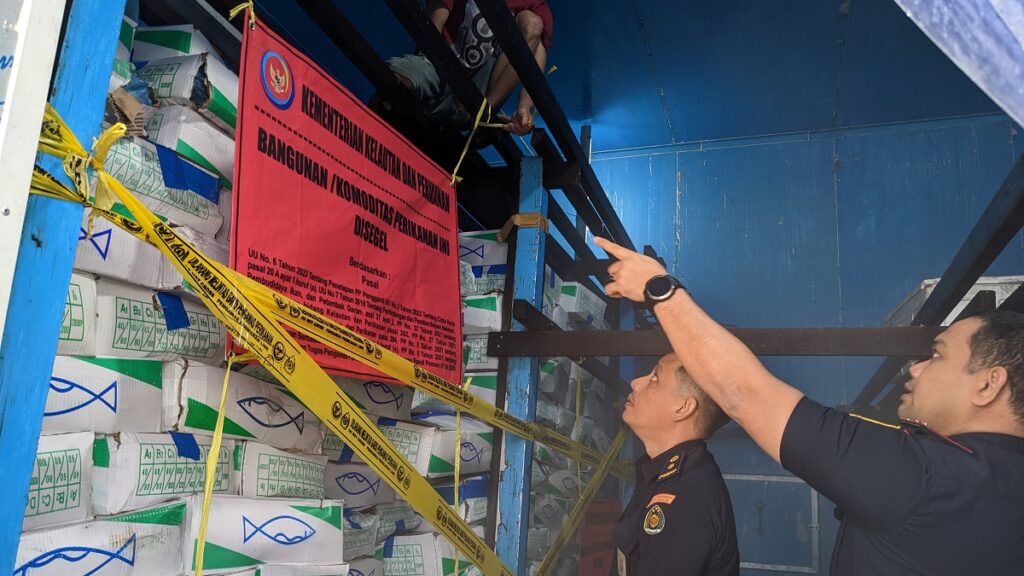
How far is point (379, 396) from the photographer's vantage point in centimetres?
255

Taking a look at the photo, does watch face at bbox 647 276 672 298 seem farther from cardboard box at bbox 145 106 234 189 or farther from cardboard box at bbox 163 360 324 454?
cardboard box at bbox 145 106 234 189

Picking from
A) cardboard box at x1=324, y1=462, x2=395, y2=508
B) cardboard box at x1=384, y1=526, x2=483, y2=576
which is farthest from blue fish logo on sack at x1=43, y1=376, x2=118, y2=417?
cardboard box at x1=384, y1=526, x2=483, y2=576

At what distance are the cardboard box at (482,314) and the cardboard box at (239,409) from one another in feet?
4.24

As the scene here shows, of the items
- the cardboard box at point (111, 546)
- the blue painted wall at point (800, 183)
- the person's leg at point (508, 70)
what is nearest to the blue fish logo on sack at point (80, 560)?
the cardboard box at point (111, 546)

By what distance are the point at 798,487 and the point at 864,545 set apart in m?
5.64

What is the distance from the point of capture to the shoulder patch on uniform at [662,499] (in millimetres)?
2350

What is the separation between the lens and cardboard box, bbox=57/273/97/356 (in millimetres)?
1479

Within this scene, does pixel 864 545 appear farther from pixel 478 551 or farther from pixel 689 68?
pixel 689 68

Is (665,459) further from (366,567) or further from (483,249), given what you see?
→ (483,249)

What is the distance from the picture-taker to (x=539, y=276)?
347 cm

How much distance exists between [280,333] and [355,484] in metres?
1.00

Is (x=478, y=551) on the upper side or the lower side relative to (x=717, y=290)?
lower

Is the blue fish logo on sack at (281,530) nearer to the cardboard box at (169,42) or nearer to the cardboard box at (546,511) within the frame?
the cardboard box at (169,42)

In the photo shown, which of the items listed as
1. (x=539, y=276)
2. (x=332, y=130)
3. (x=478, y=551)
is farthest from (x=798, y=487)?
(x=332, y=130)
